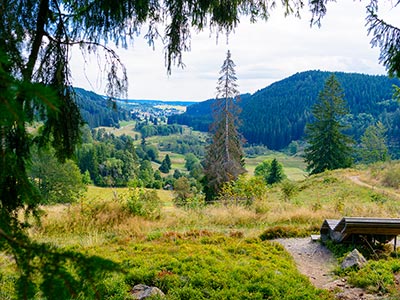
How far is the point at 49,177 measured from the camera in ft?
136

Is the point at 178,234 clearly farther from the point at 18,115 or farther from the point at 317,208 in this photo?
the point at 18,115

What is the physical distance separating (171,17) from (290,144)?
123m

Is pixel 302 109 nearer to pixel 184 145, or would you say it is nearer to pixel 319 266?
pixel 184 145

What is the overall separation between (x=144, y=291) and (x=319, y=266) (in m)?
3.53

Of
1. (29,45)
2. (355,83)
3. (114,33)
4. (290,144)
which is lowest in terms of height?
(290,144)

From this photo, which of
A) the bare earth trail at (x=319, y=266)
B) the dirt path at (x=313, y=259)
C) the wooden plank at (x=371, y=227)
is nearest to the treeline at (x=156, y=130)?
the dirt path at (x=313, y=259)

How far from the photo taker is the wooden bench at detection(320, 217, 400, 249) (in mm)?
7066

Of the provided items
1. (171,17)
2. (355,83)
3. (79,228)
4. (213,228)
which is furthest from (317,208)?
(355,83)

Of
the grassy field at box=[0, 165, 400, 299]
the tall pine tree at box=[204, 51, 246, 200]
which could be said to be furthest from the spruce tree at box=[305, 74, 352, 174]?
the grassy field at box=[0, 165, 400, 299]

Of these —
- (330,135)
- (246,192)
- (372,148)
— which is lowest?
(372,148)

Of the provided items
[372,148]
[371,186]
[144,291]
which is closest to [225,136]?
[371,186]

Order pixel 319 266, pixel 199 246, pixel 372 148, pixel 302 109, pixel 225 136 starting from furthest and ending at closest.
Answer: pixel 302 109
pixel 372 148
pixel 225 136
pixel 199 246
pixel 319 266

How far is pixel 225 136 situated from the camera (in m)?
30.3

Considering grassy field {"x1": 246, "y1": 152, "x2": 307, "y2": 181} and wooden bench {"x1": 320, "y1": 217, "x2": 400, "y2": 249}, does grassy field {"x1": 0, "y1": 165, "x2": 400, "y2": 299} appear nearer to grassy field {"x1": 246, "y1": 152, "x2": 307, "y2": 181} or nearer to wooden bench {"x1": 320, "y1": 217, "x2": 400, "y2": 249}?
wooden bench {"x1": 320, "y1": 217, "x2": 400, "y2": 249}
